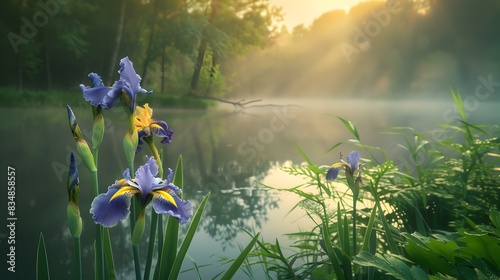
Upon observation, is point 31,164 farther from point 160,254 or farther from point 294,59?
point 294,59

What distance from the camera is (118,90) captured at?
64 centimetres

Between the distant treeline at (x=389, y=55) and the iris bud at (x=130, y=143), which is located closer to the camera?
the iris bud at (x=130, y=143)

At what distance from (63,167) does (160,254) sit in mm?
2044

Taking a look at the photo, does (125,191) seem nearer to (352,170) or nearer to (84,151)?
(84,151)

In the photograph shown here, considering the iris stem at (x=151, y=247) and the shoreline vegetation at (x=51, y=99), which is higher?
the shoreline vegetation at (x=51, y=99)

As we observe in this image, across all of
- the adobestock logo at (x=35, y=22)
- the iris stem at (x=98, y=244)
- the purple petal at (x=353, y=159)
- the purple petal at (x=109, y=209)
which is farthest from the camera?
the adobestock logo at (x=35, y=22)

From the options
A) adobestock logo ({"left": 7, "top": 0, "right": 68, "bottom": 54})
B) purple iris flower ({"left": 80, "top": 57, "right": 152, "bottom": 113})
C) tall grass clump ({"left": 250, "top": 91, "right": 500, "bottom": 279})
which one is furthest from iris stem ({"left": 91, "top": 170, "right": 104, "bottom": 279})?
adobestock logo ({"left": 7, "top": 0, "right": 68, "bottom": 54})

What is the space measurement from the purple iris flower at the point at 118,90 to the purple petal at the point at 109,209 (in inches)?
6.0

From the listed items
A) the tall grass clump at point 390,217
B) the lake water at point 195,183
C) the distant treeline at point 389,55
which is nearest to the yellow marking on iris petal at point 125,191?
the tall grass clump at point 390,217

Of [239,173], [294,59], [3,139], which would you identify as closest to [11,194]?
[239,173]

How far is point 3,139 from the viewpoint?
3.63 meters

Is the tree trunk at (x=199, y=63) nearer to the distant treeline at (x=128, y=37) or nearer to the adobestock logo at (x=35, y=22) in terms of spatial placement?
the distant treeline at (x=128, y=37)

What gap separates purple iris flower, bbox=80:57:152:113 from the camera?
64cm

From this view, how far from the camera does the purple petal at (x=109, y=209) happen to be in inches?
22.0
